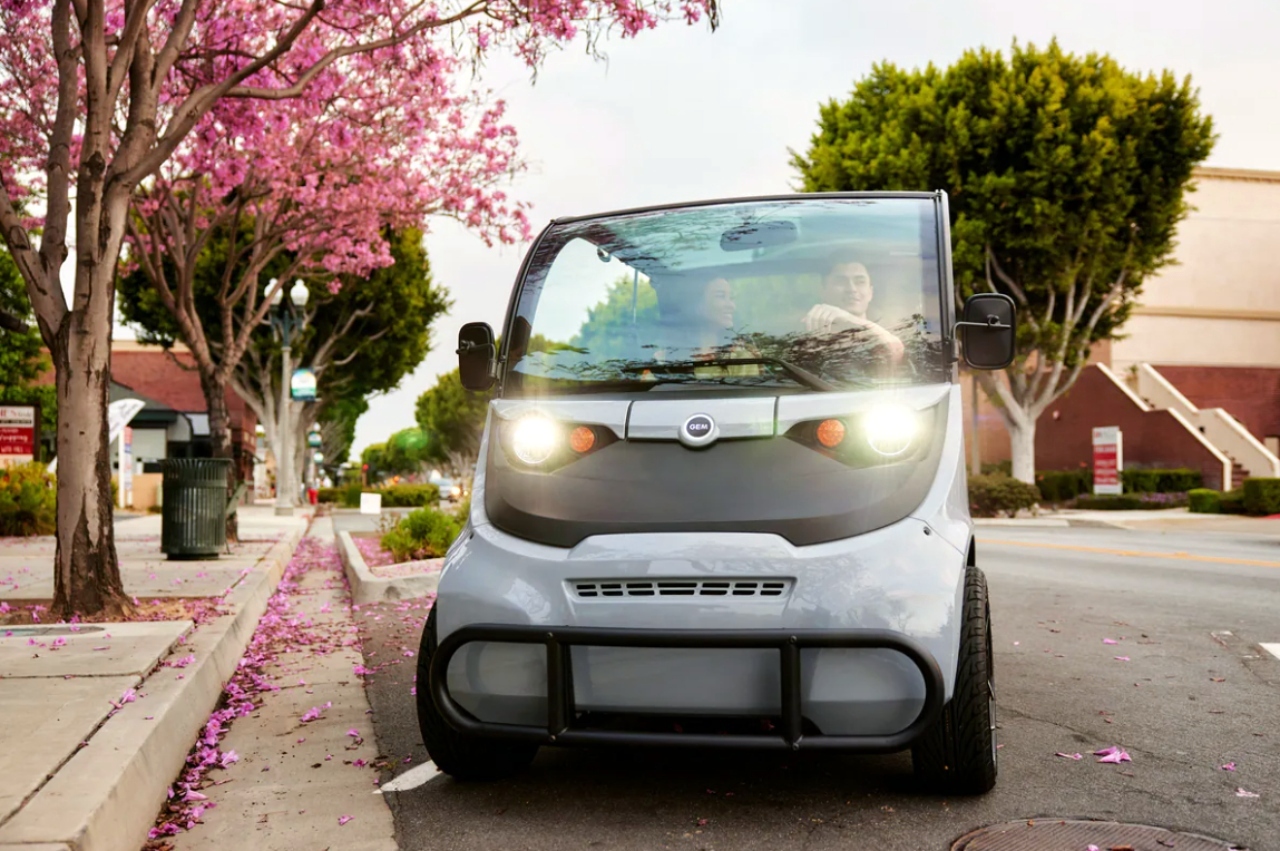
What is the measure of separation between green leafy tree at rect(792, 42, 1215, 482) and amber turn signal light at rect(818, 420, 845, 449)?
2600 cm

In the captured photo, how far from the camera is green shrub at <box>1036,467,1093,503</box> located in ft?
122

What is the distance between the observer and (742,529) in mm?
3715

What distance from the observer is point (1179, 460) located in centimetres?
3778

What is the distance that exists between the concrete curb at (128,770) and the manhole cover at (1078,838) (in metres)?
2.42

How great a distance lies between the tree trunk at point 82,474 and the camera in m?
7.58

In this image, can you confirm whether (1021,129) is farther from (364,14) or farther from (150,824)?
(150,824)

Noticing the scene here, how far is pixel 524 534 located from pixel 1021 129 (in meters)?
28.1

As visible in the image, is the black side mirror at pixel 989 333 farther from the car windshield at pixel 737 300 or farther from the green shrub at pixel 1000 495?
the green shrub at pixel 1000 495

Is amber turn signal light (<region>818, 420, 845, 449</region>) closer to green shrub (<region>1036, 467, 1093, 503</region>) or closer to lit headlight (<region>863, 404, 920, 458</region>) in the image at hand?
lit headlight (<region>863, 404, 920, 458</region>)

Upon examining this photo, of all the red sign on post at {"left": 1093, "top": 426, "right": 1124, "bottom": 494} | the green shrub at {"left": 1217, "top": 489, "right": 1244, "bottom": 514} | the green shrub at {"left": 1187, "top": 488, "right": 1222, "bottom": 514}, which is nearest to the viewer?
the green shrub at {"left": 1217, "top": 489, "right": 1244, "bottom": 514}

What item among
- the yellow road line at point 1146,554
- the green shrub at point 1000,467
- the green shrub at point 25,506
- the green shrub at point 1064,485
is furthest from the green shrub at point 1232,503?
the green shrub at point 25,506

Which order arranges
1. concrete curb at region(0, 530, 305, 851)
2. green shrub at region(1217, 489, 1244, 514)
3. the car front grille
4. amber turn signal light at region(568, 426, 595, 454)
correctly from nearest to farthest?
concrete curb at region(0, 530, 305, 851) < the car front grille < amber turn signal light at region(568, 426, 595, 454) < green shrub at region(1217, 489, 1244, 514)

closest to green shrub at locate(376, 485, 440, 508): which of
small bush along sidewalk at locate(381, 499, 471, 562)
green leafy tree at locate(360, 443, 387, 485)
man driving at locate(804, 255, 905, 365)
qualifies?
small bush along sidewalk at locate(381, 499, 471, 562)

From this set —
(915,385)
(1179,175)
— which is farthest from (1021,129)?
(915,385)
